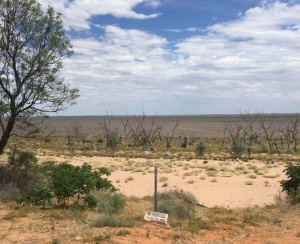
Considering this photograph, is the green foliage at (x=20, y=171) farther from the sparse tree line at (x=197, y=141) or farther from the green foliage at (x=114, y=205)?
the sparse tree line at (x=197, y=141)

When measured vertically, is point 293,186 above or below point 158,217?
above

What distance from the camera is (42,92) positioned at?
1480 cm

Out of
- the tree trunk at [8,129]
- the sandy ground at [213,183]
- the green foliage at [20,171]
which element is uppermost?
the tree trunk at [8,129]

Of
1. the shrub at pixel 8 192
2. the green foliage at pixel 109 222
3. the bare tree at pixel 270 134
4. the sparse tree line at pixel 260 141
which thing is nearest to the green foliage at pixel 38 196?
the shrub at pixel 8 192

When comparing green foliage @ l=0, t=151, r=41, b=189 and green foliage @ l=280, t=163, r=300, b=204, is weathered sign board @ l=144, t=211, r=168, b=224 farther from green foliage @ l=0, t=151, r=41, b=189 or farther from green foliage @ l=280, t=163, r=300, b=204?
green foliage @ l=0, t=151, r=41, b=189

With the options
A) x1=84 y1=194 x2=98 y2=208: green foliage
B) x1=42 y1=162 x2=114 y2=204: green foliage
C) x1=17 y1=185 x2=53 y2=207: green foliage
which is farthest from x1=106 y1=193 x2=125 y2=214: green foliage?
x1=17 y1=185 x2=53 y2=207: green foliage

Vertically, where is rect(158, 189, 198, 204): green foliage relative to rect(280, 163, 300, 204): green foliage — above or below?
below

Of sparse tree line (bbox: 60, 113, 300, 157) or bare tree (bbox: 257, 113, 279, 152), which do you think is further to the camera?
bare tree (bbox: 257, 113, 279, 152)

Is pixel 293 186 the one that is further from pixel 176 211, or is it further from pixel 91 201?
pixel 91 201

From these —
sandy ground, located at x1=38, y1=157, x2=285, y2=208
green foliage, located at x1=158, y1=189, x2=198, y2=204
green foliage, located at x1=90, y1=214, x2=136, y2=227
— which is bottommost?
sandy ground, located at x1=38, y1=157, x2=285, y2=208

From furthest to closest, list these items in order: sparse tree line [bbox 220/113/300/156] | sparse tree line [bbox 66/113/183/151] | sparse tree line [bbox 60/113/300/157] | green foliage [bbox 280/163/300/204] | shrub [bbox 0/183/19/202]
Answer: sparse tree line [bbox 66/113/183/151] < sparse tree line [bbox 60/113/300/157] < sparse tree line [bbox 220/113/300/156] < green foliage [bbox 280/163/300/204] < shrub [bbox 0/183/19/202]

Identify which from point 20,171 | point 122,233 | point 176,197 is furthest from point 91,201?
point 176,197

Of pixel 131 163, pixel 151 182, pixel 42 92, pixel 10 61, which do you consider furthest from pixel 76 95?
pixel 131 163

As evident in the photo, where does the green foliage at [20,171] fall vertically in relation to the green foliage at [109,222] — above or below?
above
